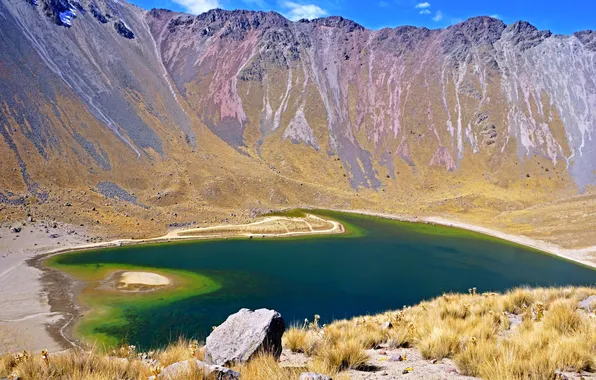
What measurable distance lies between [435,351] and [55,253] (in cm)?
4744

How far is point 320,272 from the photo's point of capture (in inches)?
1601

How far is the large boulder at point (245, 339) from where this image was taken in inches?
279

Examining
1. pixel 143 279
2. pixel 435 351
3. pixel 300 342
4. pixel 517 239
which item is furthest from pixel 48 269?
pixel 517 239

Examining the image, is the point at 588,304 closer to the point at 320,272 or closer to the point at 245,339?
the point at 245,339

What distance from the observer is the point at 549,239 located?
60.6 m

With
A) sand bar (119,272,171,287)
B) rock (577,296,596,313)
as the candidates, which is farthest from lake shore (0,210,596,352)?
rock (577,296,596,313)

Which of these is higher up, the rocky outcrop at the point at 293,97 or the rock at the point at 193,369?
the rocky outcrop at the point at 293,97

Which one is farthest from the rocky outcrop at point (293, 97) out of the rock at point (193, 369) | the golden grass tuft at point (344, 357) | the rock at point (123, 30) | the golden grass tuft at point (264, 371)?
the golden grass tuft at point (344, 357)

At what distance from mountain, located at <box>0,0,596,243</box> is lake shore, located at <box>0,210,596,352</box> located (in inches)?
233

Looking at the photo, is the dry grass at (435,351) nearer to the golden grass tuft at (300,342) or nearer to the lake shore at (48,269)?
the golden grass tuft at (300,342)

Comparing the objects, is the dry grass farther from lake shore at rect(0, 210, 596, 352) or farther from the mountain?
the mountain

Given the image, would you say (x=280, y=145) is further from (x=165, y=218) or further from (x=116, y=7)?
(x=116, y=7)

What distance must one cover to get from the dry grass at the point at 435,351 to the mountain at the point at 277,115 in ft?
173

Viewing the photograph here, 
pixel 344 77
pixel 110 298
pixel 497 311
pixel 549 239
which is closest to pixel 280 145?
pixel 344 77
